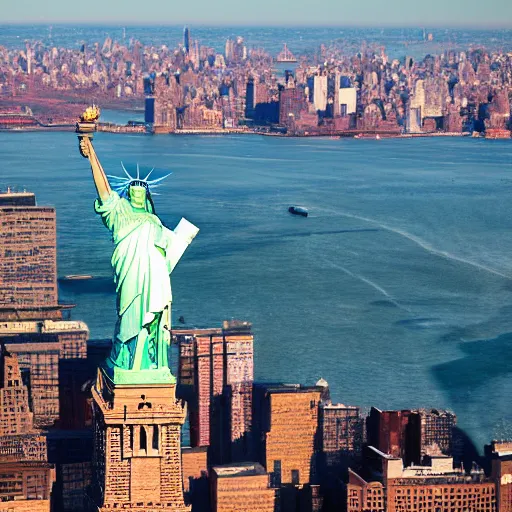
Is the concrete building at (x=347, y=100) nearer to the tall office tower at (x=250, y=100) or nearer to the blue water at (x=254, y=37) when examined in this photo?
the tall office tower at (x=250, y=100)

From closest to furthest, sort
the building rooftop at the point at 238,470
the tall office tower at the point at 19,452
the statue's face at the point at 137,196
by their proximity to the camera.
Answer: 1. the statue's face at the point at 137,196
2. the tall office tower at the point at 19,452
3. the building rooftop at the point at 238,470

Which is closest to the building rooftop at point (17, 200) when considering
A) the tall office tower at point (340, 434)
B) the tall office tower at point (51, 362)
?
the tall office tower at point (51, 362)

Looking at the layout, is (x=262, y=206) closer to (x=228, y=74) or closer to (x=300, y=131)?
(x=300, y=131)

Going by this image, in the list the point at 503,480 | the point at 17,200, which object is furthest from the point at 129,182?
the point at 17,200

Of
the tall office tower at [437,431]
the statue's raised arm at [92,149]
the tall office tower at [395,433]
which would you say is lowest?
the tall office tower at [437,431]

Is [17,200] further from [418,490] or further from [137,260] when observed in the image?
[137,260]

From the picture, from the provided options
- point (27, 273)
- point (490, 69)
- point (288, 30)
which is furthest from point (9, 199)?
point (288, 30)

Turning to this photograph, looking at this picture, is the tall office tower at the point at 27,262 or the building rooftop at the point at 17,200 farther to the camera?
the building rooftop at the point at 17,200
